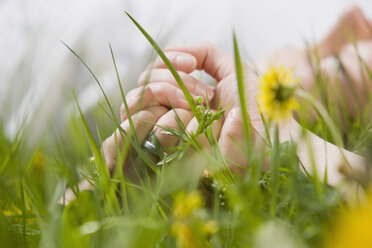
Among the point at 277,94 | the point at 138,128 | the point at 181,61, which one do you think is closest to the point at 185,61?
the point at 181,61

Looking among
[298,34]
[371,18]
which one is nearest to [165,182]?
[298,34]

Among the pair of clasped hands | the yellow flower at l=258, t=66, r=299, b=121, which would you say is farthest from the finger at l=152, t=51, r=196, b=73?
the yellow flower at l=258, t=66, r=299, b=121

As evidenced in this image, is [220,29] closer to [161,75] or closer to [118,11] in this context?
[118,11]

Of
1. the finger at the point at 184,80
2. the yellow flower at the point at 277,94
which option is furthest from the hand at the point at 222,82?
the yellow flower at the point at 277,94

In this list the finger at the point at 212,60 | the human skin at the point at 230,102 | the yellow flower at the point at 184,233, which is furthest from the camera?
Result: the finger at the point at 212,60

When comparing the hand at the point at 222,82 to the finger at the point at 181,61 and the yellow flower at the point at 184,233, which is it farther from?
the yellow flower at the point at 184,233

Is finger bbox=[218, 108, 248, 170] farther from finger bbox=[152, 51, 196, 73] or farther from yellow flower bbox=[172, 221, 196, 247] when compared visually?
yellow flower bbox=[172, 221, 196, 247]

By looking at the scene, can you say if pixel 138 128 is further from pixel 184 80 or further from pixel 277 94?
pixel 277 94
